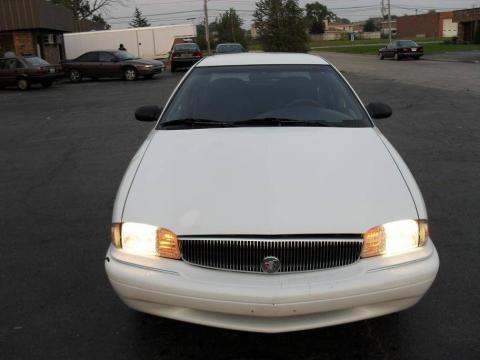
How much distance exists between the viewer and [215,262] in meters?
2.68

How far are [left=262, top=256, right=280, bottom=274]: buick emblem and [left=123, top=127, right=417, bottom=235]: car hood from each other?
0.13 meters

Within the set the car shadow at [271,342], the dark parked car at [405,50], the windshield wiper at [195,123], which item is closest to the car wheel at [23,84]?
the windshield wiper at [195,123]

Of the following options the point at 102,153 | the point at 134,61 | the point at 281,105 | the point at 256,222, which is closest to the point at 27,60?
the point at 134,61

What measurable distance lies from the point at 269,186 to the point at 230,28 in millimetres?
76979

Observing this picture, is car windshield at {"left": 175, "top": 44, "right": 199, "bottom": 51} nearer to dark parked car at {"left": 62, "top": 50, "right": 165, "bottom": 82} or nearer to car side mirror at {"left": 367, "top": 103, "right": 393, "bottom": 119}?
dark parked car at {"left": 62, "top": 50, "right": 165, "bottom": 82}

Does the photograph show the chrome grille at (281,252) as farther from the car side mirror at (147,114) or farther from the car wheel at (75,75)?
the car wheel at (75,75)

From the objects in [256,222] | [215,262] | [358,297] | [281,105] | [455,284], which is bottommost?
[455,284]

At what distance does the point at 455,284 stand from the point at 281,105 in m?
1.80

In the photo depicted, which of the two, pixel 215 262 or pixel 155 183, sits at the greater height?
pixel 155 183

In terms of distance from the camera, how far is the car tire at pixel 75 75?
27.3 m

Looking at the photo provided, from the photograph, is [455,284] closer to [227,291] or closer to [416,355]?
[416,355]

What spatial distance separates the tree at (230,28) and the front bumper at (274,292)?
227 ft

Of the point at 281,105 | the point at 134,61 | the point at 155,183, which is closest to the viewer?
the point at 155,183

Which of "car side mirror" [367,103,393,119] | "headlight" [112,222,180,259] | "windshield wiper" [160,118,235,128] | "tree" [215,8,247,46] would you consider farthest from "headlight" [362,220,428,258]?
"tree" [215,8,247,46]
